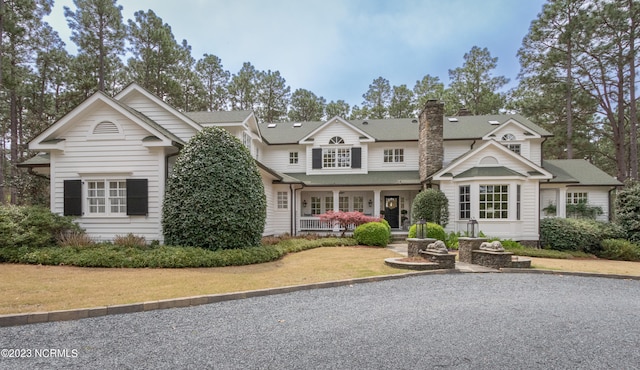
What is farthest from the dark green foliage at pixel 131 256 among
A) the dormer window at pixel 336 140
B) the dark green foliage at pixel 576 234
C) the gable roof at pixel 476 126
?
the gable roof at pixel 476 126

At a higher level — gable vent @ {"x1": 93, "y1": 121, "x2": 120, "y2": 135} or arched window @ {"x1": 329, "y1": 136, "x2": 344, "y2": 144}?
arched window @ {"x1": 329, "y1": 136, "x2": 344, "y2": 144}

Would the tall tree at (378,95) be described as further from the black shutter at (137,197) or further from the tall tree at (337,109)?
the black shutter at (137,197)

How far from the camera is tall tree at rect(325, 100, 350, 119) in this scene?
1677 inches

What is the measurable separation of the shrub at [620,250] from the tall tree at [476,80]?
24226 mm

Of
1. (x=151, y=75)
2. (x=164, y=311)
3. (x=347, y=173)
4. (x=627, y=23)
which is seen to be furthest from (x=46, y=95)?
(x=627, y=23)

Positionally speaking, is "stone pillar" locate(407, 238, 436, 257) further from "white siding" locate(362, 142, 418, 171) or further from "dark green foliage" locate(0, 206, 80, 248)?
"dark green foliage" locate(0, 206, 80, 248)

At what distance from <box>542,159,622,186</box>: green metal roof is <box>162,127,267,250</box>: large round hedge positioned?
55.7ft

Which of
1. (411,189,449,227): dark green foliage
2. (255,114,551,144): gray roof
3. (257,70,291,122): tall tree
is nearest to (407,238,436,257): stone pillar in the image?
(411,189,449,227): dark green foliage

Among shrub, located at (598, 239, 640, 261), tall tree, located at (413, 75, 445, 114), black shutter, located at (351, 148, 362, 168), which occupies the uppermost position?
tall tree, located at (413, 75, 445, 114)

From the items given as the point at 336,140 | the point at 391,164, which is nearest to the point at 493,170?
the point at 391,164

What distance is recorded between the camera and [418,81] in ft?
129

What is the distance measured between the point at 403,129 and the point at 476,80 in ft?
67.6

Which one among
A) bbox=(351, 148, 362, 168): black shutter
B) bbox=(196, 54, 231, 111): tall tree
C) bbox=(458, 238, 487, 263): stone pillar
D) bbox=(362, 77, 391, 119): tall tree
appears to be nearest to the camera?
bbox=(458, 238, 487, 263): stone pillar

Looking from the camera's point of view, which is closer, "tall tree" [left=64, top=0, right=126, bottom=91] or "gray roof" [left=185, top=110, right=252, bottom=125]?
"gray roof" [left=185, top=110, right=252, bottom=125]
